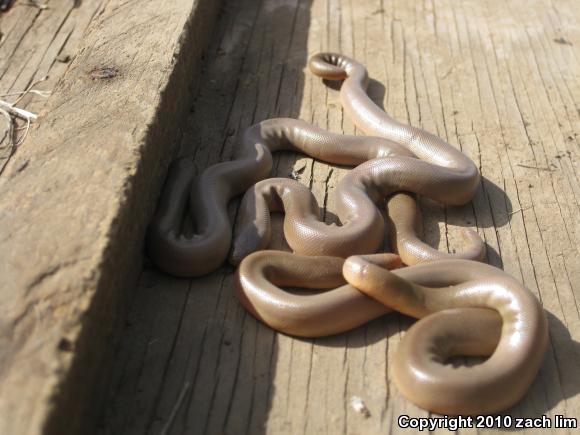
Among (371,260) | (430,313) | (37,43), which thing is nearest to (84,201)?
(371,260)

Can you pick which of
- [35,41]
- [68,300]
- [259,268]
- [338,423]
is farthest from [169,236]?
[35,41]

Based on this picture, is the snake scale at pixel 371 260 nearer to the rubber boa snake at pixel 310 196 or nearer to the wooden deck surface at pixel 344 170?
the rubber boa snake at pixel 310 196

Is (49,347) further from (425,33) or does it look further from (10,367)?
(425,33)

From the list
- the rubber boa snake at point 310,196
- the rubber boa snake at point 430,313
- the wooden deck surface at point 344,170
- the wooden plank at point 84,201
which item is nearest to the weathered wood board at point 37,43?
the wooden plank at point 84,201

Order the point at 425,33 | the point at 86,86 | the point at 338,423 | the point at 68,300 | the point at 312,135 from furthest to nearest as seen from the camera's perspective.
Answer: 1. the point at 425,33
2. the point at 312,135
3. the point at 86,86
4. the point at 338,423
5. the point at 68,300

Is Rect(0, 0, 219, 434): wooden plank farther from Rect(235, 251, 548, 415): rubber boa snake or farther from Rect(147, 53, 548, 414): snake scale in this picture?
Rect(235, 251, 548, 415): rubber boa snake

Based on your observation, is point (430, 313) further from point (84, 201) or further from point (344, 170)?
point (84, 201)

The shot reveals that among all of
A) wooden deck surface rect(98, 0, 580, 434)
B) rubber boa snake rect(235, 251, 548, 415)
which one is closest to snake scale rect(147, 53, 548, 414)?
rubber boa snake rect(235, 251, 548, 415)
